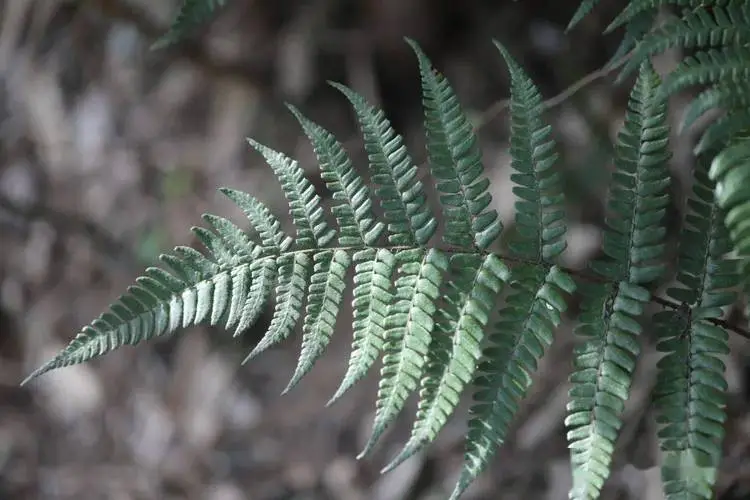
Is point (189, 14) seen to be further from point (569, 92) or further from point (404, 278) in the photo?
point (569, 92)

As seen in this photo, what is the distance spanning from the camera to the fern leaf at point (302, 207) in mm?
1005

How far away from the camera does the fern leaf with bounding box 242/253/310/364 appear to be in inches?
37.4

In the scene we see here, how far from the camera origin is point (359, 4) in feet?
7.70

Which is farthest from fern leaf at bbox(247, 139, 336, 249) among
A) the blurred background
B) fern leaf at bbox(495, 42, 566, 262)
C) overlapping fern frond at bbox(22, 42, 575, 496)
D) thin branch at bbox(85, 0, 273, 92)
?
thin branch at bbox(85, 0, 273, 92)

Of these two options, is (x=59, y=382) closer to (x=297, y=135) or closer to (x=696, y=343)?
(x=297, y=135)

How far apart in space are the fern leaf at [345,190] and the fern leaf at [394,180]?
24 millimetres

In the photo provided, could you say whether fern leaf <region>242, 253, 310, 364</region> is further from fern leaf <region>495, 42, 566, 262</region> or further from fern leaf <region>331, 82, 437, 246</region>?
fern leaf <region>495, 42, 566, 262</region>

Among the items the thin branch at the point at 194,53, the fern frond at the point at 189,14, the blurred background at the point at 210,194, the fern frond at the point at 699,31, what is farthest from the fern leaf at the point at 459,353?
the thin branch at the point at 194,53

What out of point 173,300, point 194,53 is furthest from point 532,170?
point 194,53

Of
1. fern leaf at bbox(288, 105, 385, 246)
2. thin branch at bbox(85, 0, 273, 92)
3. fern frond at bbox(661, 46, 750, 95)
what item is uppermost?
thin branch at bbox(85, 0, 273, 92)

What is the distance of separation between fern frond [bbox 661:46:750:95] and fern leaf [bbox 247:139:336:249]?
457 mm

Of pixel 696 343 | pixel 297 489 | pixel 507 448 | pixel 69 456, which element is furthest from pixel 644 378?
pixel 69 456

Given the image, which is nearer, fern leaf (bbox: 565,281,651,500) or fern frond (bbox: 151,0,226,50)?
fern leaf (bbox: 565,281,651,500)

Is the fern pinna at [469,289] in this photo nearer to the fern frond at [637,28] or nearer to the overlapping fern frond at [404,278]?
the overlapping fern frond at [404,278]
